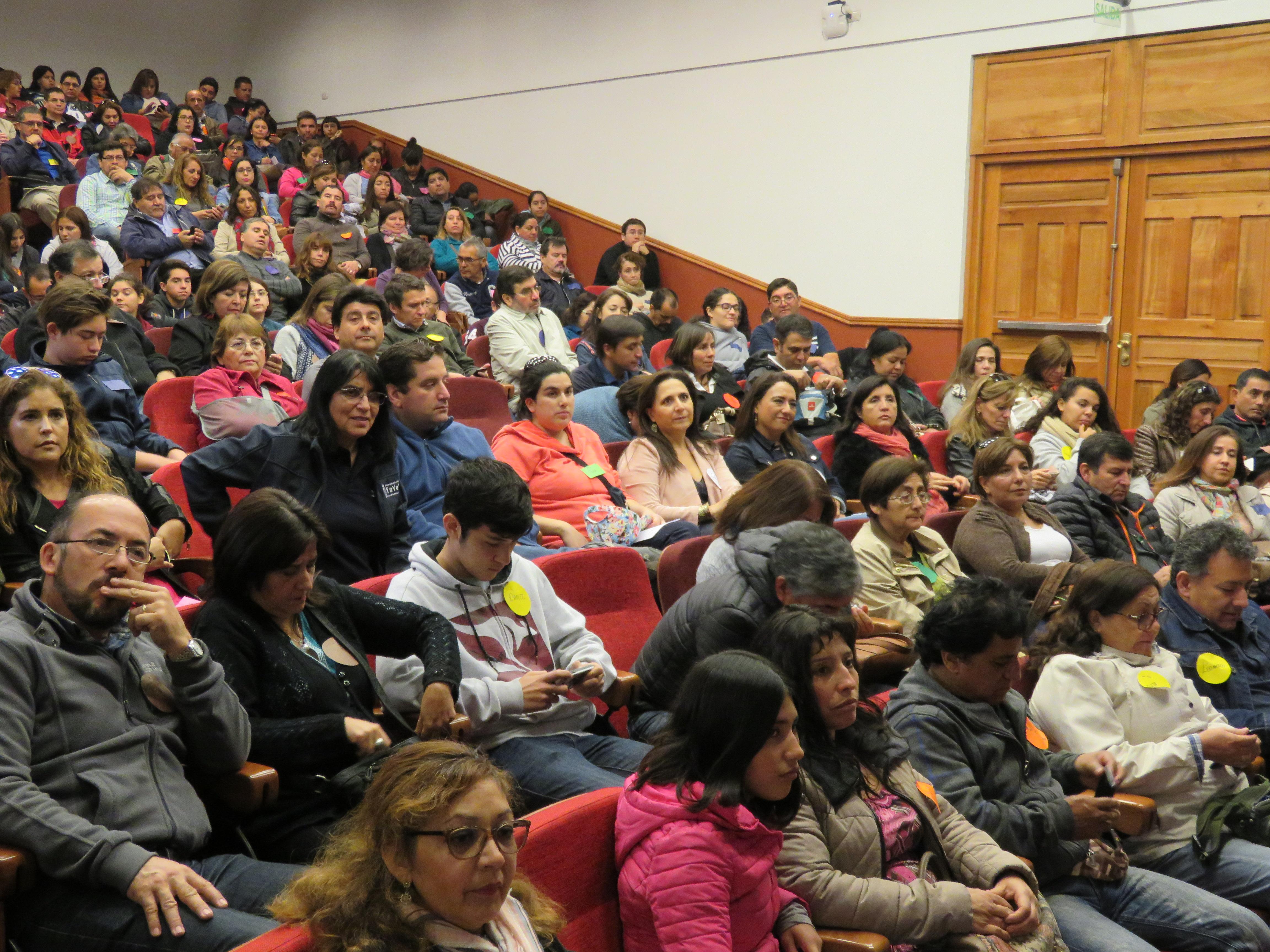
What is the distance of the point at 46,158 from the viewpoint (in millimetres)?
7301

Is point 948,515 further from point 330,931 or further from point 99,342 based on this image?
point 330,931

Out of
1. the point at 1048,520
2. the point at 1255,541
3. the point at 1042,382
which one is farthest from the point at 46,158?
the point at 1255,541

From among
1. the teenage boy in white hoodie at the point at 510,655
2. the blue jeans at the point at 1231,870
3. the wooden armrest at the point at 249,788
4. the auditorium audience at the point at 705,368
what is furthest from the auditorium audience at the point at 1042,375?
the wooden armrest at the point at 249,788

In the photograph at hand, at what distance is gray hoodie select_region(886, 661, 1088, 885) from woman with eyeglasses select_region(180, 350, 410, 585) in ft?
4.10

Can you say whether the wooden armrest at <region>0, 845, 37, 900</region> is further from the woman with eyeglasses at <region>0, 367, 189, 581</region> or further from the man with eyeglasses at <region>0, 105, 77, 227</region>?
the man with eyeglasses at <region>0, 105, 77, 227</region>

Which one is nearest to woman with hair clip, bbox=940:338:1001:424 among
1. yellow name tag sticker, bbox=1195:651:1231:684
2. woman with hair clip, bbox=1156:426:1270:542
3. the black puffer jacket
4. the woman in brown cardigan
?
woman with hair clip, bbox=1156:426:1270:542

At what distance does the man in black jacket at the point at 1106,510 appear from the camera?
3.63 metres

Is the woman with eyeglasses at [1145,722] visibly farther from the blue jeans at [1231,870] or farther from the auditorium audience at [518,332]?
the auditorium audience at [518,332]

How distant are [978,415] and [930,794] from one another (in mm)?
2939

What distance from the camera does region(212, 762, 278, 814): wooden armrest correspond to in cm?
153

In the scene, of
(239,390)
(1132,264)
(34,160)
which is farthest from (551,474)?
(34,160)

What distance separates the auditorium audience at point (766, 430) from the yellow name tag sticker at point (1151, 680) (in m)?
1.49

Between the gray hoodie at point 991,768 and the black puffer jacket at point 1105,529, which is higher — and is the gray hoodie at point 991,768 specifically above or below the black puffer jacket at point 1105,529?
below

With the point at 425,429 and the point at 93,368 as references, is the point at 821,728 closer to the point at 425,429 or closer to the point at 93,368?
the point at 425,429
